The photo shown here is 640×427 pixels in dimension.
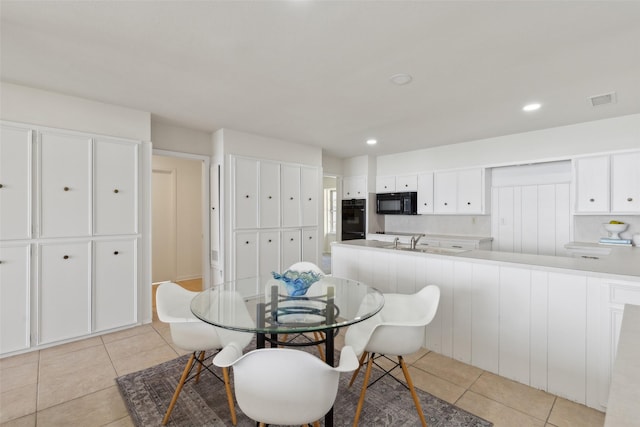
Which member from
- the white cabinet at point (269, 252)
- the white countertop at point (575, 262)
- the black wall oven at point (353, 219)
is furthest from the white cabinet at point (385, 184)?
the white countertop at point (575, 262)

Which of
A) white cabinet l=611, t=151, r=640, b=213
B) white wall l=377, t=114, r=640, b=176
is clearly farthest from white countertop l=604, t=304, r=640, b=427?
white wall l=377, t=114, r=640, b=176

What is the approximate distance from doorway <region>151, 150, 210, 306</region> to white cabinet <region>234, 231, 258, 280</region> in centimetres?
139

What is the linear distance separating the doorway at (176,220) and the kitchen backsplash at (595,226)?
5.79 meters

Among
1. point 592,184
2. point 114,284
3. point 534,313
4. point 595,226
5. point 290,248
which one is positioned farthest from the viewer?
point 290,248

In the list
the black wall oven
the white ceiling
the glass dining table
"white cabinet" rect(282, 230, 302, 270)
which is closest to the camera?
the glass dining table

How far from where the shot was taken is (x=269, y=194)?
464 centimetres

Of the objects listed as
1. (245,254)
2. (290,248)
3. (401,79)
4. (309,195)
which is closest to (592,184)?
(401,79)

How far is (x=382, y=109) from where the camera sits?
3377 millimetres

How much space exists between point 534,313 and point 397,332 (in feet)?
4.04

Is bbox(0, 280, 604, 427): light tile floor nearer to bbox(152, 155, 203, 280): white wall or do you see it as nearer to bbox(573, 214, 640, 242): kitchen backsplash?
bbox(152, 155, 203, 280): white wall

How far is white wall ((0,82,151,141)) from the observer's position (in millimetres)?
2752

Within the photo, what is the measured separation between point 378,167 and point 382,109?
2.95 m

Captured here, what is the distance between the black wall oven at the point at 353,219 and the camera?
6090 millimetres

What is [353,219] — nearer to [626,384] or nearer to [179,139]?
[179,139]
